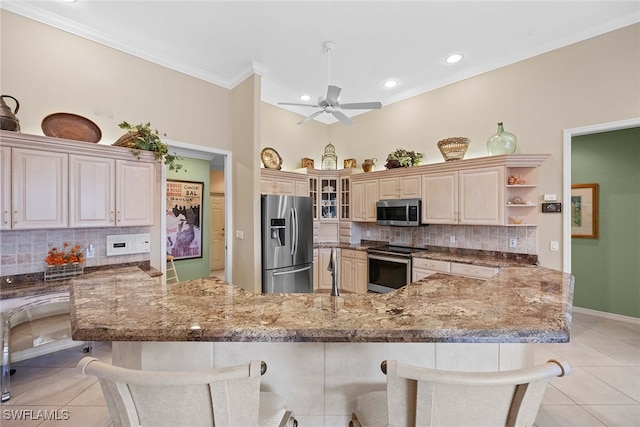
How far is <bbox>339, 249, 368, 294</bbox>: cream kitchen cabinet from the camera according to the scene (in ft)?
14.9

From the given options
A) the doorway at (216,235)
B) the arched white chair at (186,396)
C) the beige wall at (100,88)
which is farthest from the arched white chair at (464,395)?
the doorway at (216,235)

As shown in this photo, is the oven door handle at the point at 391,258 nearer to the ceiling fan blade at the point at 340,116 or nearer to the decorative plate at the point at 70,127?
the ceiling fan blade at the point at 340,116

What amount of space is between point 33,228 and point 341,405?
3015mm

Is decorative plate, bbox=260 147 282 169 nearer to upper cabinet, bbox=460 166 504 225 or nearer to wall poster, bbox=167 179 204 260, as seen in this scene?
wall poster, bbox=167 179 204 260

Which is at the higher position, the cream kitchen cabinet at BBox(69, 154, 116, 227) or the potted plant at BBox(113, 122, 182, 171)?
the potted plant at BBox(113, 122, 182, 171)

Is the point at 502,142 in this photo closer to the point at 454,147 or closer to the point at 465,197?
the point at 454,147

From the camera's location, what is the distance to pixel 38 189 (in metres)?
2.44

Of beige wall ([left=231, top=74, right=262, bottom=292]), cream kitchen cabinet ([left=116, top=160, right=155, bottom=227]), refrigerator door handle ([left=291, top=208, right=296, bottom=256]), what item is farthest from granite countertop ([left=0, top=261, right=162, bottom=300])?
refrigerator door handle ([left=291, top=208, right=296, bottom=256])

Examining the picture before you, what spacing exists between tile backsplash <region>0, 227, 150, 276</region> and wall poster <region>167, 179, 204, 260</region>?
243 cm

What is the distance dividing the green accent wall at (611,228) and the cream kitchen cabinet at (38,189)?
6460mm

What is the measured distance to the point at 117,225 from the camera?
9.37 ft

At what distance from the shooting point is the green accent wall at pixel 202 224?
5574 mm

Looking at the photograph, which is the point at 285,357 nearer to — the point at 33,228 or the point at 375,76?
the point at 33,228

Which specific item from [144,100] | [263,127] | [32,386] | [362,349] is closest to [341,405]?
[362,349]
